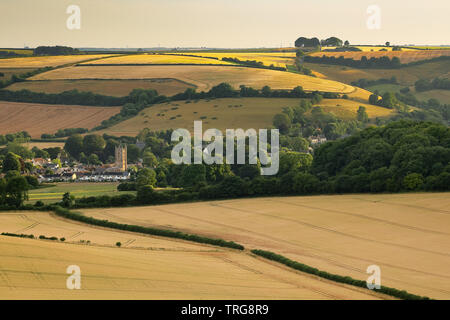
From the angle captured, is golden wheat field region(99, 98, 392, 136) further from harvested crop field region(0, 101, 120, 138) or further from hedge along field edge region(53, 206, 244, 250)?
hedge along field edge region(53, 206, 244, 250)

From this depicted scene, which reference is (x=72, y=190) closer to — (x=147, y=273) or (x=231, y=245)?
(x=231, y=245)

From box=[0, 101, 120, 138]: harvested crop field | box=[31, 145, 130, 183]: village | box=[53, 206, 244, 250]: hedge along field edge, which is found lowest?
box=[31, 145, 130, 183]: village

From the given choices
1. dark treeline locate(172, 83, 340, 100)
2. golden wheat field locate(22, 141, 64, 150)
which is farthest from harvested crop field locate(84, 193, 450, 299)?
dark treeline locate(172, 83, 340, 100)

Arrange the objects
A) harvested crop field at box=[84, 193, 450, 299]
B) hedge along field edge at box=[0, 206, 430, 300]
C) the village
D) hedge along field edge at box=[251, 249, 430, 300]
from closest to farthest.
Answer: hedge along field edge at box=[251, 249, 430, 300] → hedge along field edge at box=[0, 206, 430, 300] → harvested crop field at box=[84, 193, 450, 299] → the village

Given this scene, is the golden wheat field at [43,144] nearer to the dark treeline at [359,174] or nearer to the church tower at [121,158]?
the church tower at [121,158]

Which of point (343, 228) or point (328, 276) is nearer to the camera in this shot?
point (328, 276)

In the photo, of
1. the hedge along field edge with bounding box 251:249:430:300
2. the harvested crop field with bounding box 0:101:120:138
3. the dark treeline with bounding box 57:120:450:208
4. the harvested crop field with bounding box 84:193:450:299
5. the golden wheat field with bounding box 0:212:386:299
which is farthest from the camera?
the harvested crop field with bounding box 0:101:120:138

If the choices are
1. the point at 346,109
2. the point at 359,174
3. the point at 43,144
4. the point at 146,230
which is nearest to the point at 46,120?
the point at 43,144

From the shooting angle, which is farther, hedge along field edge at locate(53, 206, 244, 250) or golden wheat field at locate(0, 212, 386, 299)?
hedge along field edge at locate(53, 206, 244, 250)
